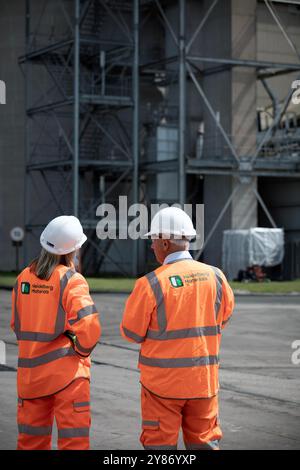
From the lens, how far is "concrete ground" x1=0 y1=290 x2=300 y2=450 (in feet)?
31.1

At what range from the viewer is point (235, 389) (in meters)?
12.7

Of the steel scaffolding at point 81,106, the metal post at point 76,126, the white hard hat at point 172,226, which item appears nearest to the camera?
the white hard hat at point 172,226

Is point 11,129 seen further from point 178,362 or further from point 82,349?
point 178,362

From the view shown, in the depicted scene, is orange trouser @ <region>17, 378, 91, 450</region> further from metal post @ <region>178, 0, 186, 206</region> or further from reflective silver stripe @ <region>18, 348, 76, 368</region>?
metal post @ <region>178, 0, 186, 206</region>

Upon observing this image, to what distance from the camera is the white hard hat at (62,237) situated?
6.81 m

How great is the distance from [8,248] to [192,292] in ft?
133

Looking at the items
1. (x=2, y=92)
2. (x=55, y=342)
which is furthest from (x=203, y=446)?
(x=2, y=92)

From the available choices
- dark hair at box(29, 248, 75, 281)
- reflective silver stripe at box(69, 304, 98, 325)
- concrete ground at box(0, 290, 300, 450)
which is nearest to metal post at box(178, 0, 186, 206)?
concrete ground at box(0, 290, 300, 450)

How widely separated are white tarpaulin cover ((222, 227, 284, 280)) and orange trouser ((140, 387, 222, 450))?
33.9 m

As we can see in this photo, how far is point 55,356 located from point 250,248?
33.7 metres

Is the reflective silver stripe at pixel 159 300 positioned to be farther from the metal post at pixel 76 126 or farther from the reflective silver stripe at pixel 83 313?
Answer: the metal post at pixel 76 126


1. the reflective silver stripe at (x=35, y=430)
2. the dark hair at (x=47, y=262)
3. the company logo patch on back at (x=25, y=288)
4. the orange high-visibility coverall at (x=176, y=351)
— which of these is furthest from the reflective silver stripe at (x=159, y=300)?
the reflective silver stripe at (x=35, y=430)
